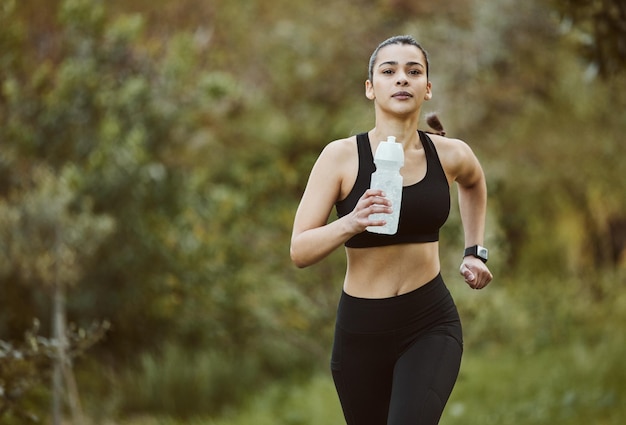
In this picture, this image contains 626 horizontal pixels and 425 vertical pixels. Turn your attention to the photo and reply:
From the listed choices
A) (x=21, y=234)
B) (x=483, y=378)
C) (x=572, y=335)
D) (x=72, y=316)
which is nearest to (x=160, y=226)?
(x=72, y=316)

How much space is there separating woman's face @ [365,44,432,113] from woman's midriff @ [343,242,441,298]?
0.53m

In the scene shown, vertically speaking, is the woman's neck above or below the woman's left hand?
above

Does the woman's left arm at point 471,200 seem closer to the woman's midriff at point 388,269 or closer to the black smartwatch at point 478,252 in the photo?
the black smartwatch at point 478,252

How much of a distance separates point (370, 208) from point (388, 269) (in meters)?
0.52

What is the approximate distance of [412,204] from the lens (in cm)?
364

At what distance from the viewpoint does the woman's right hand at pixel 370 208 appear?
3281 mm

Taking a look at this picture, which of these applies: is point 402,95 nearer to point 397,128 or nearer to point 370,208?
point 397,128

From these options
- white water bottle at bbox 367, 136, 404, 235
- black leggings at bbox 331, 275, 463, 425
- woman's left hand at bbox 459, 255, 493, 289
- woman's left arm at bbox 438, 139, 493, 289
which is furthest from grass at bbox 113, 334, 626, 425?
white water bottle at bbox 367, 136, 404, 235

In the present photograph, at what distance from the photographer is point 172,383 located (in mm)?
9703

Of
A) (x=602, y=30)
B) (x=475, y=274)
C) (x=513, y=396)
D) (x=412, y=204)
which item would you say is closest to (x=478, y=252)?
(x=475, y=274)

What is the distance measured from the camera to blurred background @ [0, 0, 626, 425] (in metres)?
8.34

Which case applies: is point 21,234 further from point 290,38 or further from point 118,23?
point 290,38

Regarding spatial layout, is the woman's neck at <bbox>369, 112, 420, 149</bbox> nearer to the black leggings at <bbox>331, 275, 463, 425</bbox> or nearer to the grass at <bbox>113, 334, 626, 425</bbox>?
the black leggings at <bbox>331, 275, 463, 425</bbox>

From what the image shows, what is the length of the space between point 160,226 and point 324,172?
635cm
